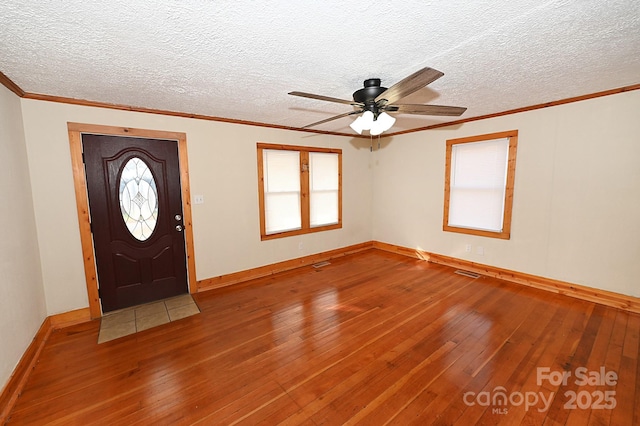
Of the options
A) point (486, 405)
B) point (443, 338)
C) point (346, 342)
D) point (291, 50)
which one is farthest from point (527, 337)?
point (291, 50)

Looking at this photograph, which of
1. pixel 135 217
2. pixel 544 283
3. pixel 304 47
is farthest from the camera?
pixel 544 283

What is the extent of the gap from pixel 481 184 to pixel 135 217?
4.99 meters

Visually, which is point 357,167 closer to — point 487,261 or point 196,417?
point 487,261

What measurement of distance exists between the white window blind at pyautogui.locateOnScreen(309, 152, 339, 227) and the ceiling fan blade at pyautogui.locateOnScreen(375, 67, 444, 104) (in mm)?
2878

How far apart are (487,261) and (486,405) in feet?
9.44

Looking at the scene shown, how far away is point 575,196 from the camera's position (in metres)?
3.32

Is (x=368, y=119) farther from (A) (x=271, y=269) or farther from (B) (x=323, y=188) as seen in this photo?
(A) (x=271, y=269)

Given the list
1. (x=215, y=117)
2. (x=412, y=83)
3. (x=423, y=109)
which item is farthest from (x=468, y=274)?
(x=215, y=117)

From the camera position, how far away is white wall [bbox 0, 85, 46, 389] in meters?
2.02

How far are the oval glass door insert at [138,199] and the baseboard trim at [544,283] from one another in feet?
14.6

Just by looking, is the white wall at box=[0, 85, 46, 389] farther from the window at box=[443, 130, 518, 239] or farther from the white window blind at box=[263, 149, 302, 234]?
the window at box=[443, 130, 518, 239]

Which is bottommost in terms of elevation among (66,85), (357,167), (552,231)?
(552,231)

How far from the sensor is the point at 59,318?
288 cm

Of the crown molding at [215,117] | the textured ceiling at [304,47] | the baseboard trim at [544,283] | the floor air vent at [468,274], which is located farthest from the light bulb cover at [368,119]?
the baseboard trim at [544,283]
